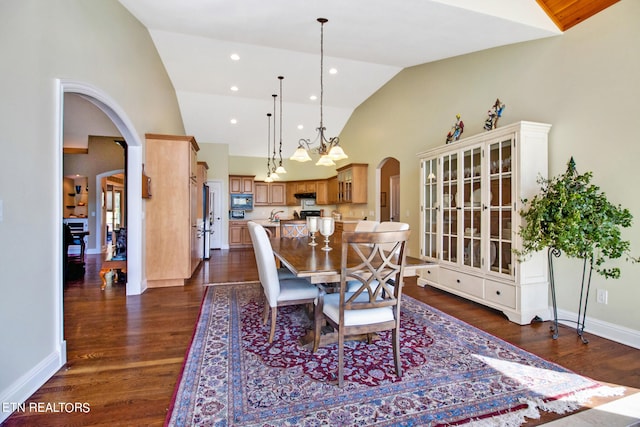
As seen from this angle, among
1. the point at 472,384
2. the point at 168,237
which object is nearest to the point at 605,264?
the point at 472,384

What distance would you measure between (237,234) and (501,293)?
7.14 m

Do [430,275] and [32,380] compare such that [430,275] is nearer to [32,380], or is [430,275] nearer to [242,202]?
[32,380]

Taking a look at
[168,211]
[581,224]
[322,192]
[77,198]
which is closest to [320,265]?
[581,224]

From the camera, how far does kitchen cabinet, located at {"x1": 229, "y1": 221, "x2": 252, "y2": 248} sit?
8758 mm

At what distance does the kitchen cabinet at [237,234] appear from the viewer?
876 centimetres

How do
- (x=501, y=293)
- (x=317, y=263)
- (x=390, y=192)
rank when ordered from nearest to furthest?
(x=317, y=263), (x=501, y=293), (x=390, y=192)

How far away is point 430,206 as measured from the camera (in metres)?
4.27

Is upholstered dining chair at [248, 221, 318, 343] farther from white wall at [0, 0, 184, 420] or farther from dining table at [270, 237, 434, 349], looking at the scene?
white wall at [0, 0, 184, 420]

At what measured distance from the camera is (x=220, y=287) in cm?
429

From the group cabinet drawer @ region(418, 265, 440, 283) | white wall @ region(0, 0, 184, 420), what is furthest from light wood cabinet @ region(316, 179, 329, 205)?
white wall @ region(0, 0, 184, 420)

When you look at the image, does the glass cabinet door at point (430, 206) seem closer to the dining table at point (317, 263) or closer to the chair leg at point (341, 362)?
the dining table at point (317, 263)

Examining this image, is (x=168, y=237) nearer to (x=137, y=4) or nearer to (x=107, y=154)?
(x=137, y=4)

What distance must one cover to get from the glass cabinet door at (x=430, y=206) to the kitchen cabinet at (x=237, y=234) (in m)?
5.73

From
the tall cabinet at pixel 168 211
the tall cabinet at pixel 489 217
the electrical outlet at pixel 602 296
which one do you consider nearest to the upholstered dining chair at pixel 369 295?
the tall cabinet at pixel 489 217
